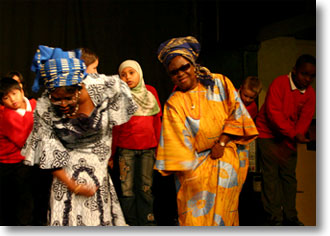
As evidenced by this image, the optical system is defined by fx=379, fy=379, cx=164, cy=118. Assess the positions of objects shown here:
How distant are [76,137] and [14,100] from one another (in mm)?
700

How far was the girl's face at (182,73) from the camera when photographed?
2059mm

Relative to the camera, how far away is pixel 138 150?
7.67ft

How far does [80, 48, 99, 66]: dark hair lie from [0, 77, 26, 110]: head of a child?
1.49 feet

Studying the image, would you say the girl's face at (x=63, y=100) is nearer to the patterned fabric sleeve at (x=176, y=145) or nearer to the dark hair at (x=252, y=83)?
the patterned fabric sleeve at (x=176, y=145)

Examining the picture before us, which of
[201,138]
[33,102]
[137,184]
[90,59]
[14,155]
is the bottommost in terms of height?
[137,184]

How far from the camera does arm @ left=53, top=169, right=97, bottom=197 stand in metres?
1.83

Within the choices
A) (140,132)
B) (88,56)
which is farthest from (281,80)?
(88,56)

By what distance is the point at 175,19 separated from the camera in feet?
7.84

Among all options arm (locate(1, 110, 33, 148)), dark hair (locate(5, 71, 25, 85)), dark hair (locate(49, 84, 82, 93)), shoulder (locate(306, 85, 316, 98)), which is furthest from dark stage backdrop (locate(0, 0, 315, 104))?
dark hair (locate(49, 84, 82, 93))

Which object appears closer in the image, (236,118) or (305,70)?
(236,118)

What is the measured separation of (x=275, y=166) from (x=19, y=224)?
1659mm

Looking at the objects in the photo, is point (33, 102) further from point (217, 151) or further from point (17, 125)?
point (217, 151)

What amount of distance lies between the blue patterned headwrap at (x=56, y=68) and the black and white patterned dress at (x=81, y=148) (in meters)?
0.09

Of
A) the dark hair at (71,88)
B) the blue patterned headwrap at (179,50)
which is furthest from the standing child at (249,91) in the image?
the dark hair at (71,88)
